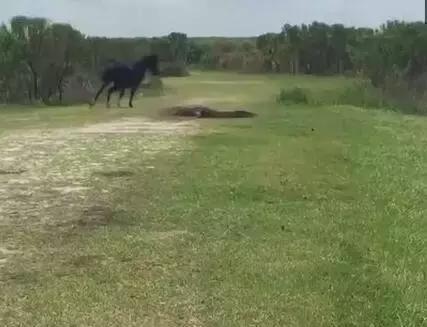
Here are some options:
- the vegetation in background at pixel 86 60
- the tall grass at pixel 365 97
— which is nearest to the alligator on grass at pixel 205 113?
the tall grass at pixel 365 97

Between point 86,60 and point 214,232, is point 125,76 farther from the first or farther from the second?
point 214,232

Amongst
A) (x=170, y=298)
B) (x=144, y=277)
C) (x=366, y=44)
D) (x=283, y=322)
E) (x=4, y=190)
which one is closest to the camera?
(x=283, y=322)

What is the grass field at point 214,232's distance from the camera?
4.56m

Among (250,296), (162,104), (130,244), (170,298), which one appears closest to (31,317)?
(170,298)

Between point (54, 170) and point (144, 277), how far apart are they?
15.0ft

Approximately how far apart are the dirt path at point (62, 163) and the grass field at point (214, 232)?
26 mm

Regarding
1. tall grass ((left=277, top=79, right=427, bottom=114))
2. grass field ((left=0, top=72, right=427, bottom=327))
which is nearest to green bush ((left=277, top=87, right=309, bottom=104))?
tall grass ((left=277, top=79, right=427, bottom=114))

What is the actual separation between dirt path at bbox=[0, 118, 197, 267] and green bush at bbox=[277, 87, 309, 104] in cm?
610

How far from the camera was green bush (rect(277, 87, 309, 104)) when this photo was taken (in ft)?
71.1

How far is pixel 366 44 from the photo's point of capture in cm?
2847

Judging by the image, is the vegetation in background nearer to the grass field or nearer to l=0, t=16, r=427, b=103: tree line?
l=0, t=16, r=427, b=103: tree line

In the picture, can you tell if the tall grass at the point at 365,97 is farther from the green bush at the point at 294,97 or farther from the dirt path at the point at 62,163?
the dirt path at the point at 62,163

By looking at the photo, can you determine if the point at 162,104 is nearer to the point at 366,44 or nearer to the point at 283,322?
the point at 366,44

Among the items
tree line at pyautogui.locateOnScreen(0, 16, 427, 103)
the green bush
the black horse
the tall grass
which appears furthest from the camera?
tree line at pyautogui.locateOnScreen(0, 16, 427, 103)
